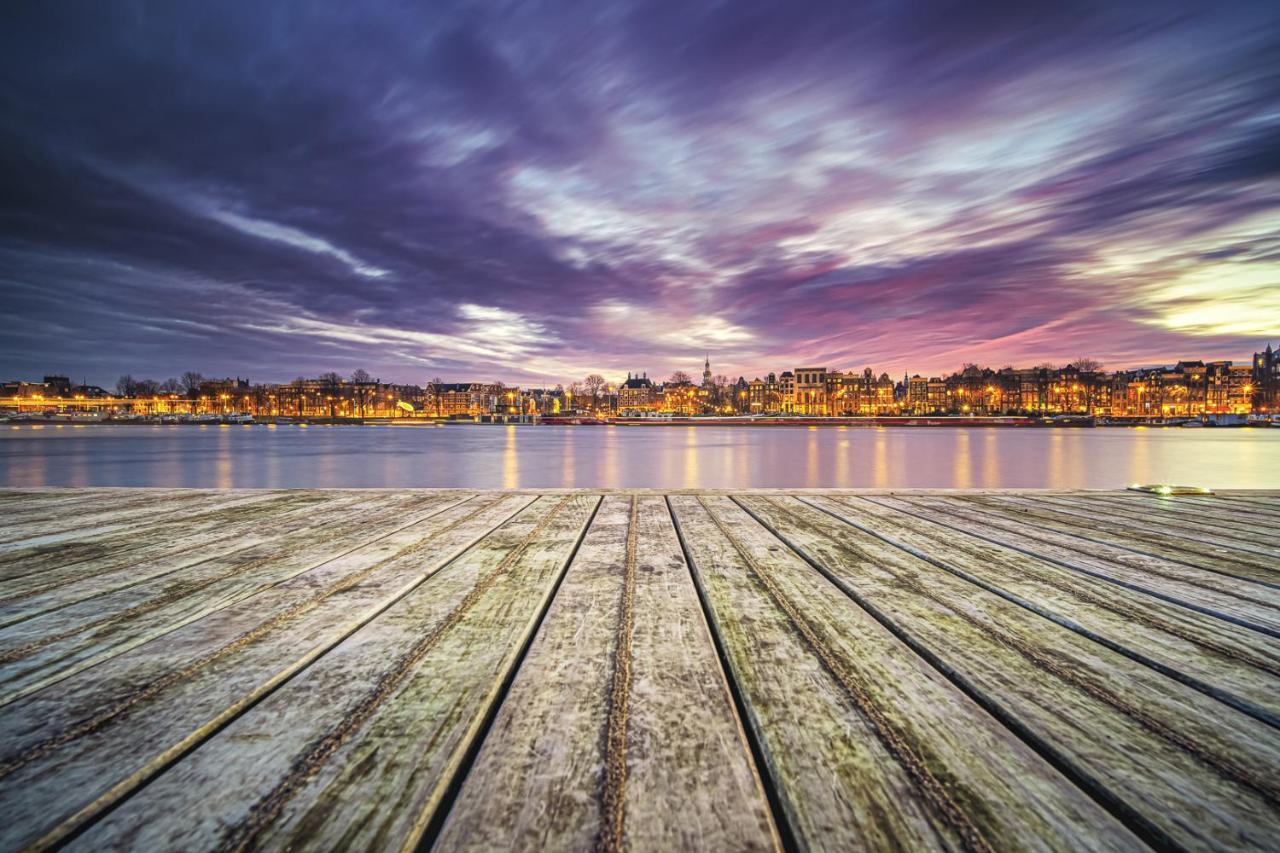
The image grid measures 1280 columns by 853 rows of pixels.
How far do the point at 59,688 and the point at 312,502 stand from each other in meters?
3.38

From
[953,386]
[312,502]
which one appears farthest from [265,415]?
[953,386]

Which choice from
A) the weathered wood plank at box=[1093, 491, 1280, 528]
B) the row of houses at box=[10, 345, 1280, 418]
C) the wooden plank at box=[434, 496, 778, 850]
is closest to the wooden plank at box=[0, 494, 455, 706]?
the wooden plank at box=[434, 496, 778, 850]

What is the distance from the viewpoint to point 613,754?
1228 millimetres

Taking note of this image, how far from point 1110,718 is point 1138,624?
0.91 meters

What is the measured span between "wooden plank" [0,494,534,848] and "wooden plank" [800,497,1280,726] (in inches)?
108

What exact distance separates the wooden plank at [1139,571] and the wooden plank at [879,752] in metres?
1.50

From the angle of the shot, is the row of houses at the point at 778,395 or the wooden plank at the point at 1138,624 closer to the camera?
the wooden plank at the point at 1138,624

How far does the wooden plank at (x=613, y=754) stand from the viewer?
100 centimetres

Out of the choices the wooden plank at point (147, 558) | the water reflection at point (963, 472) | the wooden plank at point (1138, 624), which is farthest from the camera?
the water reflection at point (963, 472)

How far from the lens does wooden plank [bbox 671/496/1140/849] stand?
40.1 inches

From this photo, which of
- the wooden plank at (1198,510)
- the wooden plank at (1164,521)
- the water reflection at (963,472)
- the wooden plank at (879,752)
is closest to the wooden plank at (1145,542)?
the wooden plank at (1164,521)

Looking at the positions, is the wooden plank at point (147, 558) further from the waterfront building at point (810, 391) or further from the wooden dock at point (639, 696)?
the waterfront building at point (810, 391)

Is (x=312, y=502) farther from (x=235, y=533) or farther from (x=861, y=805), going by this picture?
(x=861, y=805)

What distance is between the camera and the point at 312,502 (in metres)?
4.70
